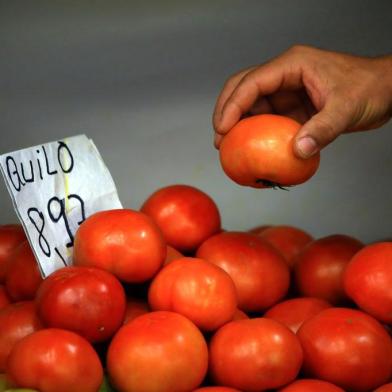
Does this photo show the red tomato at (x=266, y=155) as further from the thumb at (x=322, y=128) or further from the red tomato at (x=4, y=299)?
the red tomato at (x=4, y=299)

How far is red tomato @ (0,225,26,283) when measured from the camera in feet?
3.00

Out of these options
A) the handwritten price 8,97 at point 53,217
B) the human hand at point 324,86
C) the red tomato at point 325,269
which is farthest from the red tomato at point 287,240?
the handwritten price 8,97 at point 53,217

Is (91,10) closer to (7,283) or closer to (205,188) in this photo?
(205,188)

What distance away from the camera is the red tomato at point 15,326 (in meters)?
0.71

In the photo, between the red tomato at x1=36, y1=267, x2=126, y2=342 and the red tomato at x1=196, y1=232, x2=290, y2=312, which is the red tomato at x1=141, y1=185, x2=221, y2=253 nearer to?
the red tomato at x1=196, y1=232, x2=290, y2=312

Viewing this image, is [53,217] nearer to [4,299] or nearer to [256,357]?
[4,299]

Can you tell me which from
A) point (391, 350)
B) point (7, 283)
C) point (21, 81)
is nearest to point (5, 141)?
point (21, 81)

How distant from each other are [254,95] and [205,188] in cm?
35

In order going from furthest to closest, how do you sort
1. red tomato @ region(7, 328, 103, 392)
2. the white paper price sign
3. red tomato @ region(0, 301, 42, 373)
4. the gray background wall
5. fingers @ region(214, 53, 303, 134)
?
the gray background wall < fingers @ region(214, 53, 303, 134) < the white paper price sign < red tomato @ region(0, 301, 42, 373) < red tomato @ region(7, 328, 103, 392)

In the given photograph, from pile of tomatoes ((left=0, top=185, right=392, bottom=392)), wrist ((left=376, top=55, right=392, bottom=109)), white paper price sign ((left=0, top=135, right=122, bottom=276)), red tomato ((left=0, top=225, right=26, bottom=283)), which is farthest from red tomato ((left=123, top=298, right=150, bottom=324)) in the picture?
wrist ((left=376, top=55, right=392, bottom=109))

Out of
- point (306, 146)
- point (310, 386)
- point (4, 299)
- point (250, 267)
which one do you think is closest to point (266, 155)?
point (306, 146)

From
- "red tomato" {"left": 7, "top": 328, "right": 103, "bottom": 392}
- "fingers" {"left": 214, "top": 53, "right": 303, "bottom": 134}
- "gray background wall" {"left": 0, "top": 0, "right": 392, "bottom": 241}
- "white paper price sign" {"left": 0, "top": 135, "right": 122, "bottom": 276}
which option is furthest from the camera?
"gray background wall" {"left": 0, "top": 0, "right": 392, "bottom": 241}

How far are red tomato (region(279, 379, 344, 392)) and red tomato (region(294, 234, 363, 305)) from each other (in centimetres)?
21

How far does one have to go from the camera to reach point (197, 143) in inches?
49.8
